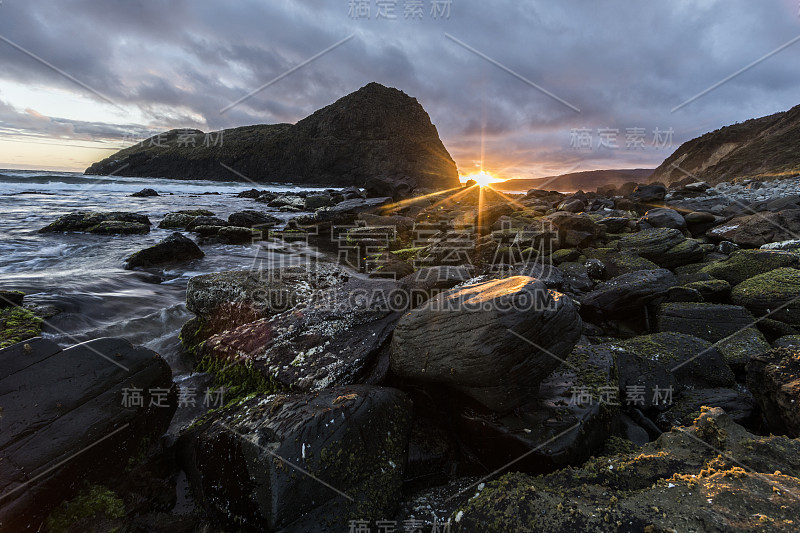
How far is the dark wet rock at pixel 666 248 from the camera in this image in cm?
795

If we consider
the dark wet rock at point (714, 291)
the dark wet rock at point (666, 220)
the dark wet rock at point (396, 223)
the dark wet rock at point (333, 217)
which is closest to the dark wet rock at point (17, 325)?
the dark wet rock at point (714, 291)

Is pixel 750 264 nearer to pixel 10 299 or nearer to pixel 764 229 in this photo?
pixel 764 229

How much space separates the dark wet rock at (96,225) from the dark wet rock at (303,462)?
15.1m

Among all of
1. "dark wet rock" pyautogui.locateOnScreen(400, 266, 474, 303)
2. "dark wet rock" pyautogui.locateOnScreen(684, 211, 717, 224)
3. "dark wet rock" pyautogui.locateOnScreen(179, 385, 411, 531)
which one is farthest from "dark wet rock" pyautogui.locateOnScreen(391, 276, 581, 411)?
"dark wet rock" pyautogui.locateOnScreen(684, 211, 717, 224)

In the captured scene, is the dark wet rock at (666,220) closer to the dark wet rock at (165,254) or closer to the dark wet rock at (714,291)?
the dark wet rock at (714,291)

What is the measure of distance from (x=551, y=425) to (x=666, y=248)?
769 centimetres

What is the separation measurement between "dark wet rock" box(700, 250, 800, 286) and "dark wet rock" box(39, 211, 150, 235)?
64.0ft

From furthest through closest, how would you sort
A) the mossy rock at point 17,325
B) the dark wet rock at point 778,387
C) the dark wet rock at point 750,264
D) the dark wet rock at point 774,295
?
1. the dark wet rock at point 750,264
2. the dark wet rock at point 774,295
3. the mossy rock at point 17,325
4. the dark wet rock at point 778,387

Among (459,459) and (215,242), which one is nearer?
(459,459)

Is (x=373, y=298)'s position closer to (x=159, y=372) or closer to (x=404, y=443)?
(x=404, y=443)

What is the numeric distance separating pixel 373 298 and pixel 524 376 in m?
2.57

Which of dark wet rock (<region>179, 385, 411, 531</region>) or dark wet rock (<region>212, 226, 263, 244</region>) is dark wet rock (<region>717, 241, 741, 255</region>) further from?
dark wet rock (<region>212, 226, 263, 244</region>)

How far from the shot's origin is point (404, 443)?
A: 2979mm

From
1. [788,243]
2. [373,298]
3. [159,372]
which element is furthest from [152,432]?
[788,243]
